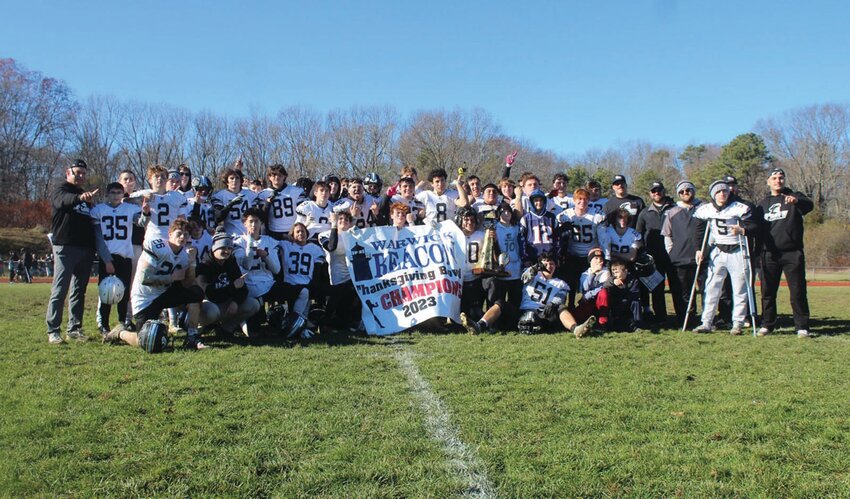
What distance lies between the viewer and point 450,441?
3.89 meters

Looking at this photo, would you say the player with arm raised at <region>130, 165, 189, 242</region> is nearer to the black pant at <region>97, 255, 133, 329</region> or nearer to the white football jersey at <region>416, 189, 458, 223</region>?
the black pant at <region>97, 255, 133, 329</region>

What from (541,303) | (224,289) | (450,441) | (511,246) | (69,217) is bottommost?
(450,441)

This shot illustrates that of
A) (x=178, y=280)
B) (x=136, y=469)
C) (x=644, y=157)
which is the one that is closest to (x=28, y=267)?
(x=178, y=280)

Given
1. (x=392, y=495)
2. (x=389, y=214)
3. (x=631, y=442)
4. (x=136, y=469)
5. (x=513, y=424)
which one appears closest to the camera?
(x=392, y=495)

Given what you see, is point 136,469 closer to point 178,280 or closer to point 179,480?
point 179,480

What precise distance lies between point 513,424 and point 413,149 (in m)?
45.1

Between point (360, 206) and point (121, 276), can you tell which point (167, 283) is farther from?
point (360, 206)

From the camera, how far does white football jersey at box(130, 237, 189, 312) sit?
705 centimetres

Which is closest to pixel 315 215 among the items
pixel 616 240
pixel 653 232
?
pixel 616 240

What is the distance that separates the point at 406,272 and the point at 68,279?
4442mm

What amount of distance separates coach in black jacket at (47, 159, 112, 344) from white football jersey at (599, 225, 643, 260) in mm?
7051

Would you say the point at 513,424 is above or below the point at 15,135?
below

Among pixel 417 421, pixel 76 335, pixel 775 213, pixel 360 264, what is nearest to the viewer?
pixel 417 421

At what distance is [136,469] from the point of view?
11.3ft
